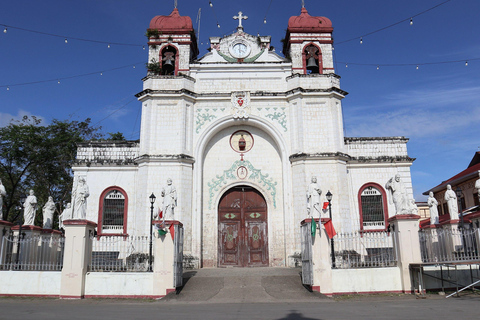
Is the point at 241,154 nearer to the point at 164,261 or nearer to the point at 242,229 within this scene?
the point at 242,229

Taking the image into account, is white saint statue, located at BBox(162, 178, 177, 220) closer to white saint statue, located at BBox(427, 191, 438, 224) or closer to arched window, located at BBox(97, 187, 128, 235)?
arched window, located at BBox(97, 187, 128, 235)

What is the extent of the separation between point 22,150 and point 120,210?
39.5 feet

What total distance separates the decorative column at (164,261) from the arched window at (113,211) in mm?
6684

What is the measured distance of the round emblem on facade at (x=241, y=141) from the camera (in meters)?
21.5

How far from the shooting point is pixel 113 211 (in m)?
20.8

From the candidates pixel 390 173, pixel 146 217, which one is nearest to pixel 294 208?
pixel 390 173

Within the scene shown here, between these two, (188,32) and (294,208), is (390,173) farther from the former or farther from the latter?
(188,32)

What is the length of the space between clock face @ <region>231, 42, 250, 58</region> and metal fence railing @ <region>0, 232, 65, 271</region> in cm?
1330

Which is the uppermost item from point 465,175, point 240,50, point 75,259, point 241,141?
point 240,50

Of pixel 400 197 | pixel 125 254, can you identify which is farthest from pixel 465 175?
pixel 125 254

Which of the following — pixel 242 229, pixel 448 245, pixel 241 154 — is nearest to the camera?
pixel 448 245

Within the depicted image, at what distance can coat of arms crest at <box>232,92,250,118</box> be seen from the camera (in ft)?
69.2

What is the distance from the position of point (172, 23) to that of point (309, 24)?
771cm

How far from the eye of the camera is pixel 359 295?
1372 centimetres
